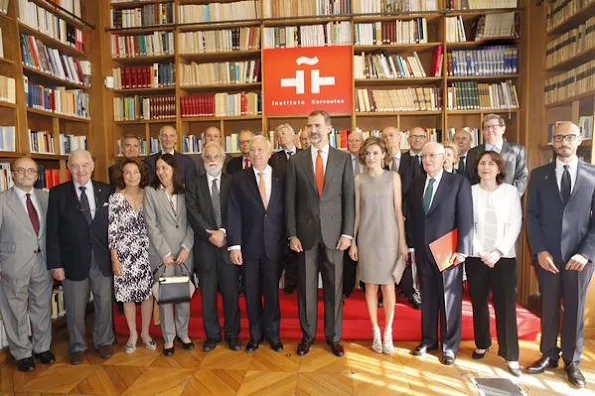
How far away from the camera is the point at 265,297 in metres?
3.15

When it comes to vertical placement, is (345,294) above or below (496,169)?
below

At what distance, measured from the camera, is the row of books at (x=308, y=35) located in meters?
4.68

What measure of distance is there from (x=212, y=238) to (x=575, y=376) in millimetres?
2550

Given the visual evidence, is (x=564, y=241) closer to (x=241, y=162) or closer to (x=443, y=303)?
(x=443, y=303)

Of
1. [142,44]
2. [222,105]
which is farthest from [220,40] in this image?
[142,44]

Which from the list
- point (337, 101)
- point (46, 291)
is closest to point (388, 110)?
point (337, 101)

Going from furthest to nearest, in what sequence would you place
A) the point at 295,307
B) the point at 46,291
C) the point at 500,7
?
the point at 500,7, the point at 295,307, the point at 46,291

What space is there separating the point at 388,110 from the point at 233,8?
213 centimetres

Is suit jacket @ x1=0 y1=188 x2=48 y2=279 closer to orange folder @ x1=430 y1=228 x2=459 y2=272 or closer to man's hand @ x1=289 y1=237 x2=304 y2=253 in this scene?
man's hand @ x1=289 y1=237 x2=304 y2=253

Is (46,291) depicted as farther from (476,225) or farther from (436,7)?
(436,7)

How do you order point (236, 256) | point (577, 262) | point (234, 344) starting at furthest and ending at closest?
point (234, 344) < point (236, 256) < point (577, 262)

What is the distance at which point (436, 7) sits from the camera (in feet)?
15.1

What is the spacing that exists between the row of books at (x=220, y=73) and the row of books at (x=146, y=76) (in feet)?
0.52

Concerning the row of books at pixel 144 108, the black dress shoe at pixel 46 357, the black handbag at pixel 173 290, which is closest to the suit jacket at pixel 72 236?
the black handbag at pixel 173 290
